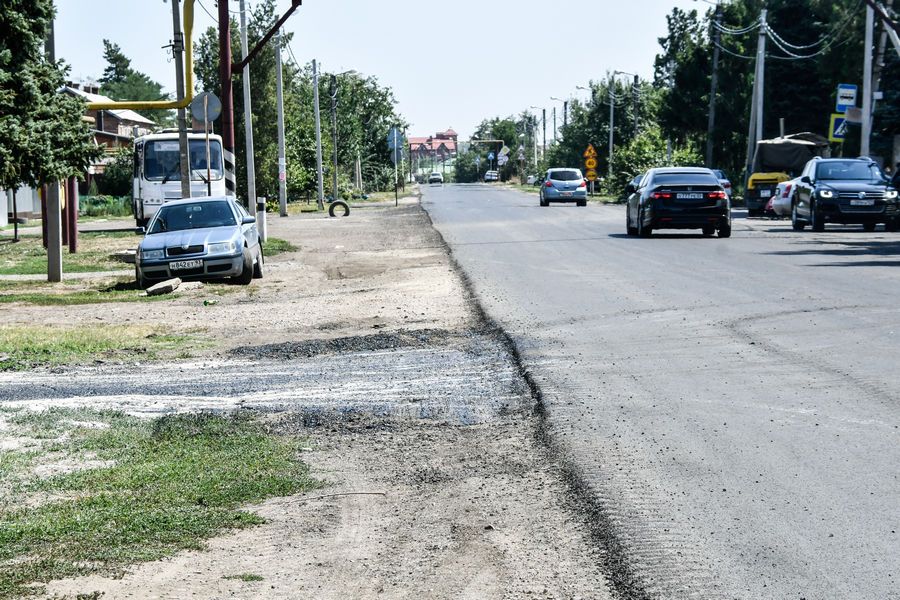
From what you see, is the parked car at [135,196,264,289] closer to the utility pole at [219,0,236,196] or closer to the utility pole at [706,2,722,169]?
the utility pole at [219,0,236,196]

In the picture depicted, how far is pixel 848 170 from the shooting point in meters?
32.7

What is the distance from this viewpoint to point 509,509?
625cm

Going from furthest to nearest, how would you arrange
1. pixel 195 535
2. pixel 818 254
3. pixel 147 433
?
1. pixel 818 254
2. pixel 147 433
3. pixel 195 535

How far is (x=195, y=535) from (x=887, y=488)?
10.5ft

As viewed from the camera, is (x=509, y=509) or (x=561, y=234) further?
(x=561, y=234)

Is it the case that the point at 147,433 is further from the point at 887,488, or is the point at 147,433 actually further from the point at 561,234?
the point at 561,234

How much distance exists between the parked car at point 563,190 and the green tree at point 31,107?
1547 inches

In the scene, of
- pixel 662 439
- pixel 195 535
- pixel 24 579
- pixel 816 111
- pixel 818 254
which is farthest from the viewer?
pixel 816 111

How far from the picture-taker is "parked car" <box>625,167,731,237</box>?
96.5ft

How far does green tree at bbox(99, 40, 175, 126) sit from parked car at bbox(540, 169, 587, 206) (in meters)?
106

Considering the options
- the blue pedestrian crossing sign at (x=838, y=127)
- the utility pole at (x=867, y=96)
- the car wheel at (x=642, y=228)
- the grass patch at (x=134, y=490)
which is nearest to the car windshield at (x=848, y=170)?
the car wheel at (x=642, y=228)

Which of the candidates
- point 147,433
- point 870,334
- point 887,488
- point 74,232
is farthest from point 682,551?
point 74,232

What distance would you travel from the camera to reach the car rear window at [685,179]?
29.5 metres

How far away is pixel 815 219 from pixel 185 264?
1762 cm
